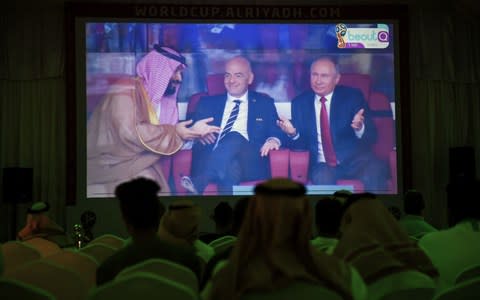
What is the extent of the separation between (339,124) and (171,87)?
255 cm

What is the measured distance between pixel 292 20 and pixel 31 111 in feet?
14.3

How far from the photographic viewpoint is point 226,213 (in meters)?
5.68

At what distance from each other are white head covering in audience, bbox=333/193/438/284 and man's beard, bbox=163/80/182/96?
25.1ft

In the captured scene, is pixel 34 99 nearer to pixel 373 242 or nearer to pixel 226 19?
pixel 226 19

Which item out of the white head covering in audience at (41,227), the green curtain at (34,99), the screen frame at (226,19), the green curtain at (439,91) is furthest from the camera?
the green curtain at (439,91)

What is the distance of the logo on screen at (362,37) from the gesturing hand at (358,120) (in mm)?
1004

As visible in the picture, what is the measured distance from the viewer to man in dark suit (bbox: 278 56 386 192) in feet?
35.2

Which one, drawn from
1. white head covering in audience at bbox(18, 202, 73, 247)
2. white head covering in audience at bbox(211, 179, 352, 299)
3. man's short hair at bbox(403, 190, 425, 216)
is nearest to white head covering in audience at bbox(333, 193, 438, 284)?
white head covering in audience at bbox(211, 179, 352, 299)

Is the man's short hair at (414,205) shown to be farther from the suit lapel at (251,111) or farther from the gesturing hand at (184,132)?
the gesturing hand at (184,132)

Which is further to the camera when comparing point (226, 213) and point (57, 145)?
point (57, 145)

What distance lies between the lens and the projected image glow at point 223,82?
35.0 ft

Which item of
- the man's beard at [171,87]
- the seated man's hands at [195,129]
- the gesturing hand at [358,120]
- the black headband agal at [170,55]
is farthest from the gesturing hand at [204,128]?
the gesturing hand at [358,120]

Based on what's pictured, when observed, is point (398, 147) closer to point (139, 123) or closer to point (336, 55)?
point (336, 55)

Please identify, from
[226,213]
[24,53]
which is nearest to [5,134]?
[24,53]
